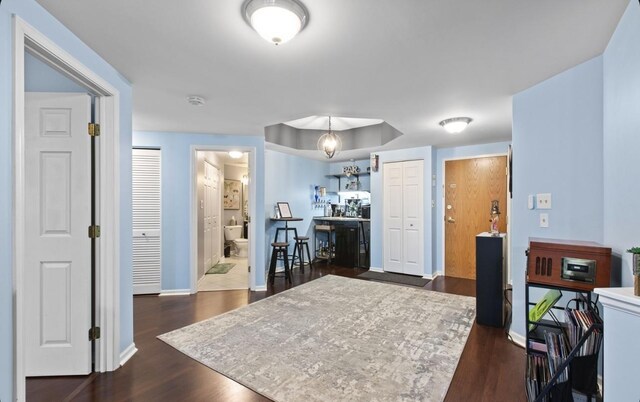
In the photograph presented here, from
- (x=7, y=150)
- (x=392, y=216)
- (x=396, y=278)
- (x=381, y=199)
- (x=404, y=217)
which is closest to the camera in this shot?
(x=7, y=150)

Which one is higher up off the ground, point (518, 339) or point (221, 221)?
point (221, 221)

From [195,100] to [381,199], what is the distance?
375 cm

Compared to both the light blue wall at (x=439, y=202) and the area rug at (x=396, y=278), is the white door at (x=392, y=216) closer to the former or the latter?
the area rug at (x=396, y=278)

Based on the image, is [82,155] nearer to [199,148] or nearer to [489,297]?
[199,148]

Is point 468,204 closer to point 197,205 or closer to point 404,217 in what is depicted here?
point 404,217

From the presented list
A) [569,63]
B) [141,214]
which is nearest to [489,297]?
[569,63]

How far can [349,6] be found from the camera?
1.48m

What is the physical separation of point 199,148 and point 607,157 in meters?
4.36

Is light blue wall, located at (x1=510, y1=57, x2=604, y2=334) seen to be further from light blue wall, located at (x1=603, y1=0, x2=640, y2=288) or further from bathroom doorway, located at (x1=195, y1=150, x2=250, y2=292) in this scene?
bathroom doorway, located at (x1=195, y1=150, x2=250, y2=292)

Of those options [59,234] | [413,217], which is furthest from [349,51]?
[413,217]

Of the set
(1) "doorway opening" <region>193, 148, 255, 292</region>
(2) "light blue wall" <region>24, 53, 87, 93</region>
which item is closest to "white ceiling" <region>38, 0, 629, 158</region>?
(2) "light blue wall" <region>24, 53, 87, 93</region>

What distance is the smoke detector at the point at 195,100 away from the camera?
275 cm

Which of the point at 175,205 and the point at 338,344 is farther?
the point at 175,205

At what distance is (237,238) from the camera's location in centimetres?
734
